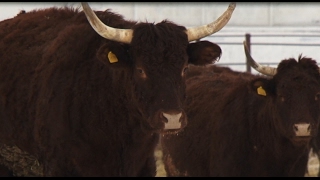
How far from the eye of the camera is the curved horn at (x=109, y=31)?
19.3 ft

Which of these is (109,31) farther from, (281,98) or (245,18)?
(245,18)

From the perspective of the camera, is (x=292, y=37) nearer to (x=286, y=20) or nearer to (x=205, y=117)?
(x=286, y=20)

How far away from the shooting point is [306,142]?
7691 millimetres

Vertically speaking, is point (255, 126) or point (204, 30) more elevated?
point (204, 30)

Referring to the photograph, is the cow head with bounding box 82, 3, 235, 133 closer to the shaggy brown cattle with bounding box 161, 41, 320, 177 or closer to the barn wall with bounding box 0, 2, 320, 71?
the shaggy brown cattle with bounding box 161, 41, 320, 177

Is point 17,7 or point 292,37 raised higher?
point 17,7

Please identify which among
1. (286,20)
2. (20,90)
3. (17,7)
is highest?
(20,90)

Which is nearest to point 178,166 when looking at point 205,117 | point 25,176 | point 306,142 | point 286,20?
point 205,117

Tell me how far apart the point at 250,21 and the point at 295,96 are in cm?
887

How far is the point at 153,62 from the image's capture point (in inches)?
228

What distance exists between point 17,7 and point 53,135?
765cm

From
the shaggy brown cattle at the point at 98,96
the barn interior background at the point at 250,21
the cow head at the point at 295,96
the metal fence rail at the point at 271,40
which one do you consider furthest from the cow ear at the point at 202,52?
the metal fence rail at the point at 271,40

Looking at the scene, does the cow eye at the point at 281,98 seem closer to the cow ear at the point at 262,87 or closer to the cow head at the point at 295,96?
the cow head at the point at 295,96

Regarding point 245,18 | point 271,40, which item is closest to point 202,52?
point 271,40
